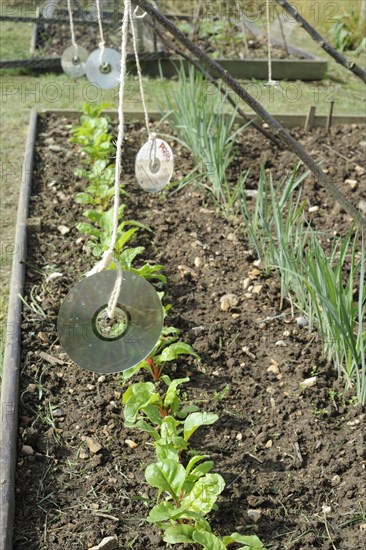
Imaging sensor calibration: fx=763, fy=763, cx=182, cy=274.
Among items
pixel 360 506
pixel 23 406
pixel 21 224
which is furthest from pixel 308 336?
pixel 21 224

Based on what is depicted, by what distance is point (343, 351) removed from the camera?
278 centimetres

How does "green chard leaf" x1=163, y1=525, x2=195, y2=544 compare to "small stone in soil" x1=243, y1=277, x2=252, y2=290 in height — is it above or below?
above

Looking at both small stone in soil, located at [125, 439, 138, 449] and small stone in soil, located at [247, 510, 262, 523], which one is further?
small stone in soil, located at [125, 439, 138, 449]

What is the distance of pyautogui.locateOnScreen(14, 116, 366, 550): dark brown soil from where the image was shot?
89.9 inches

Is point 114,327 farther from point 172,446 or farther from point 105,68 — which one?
point 105,68

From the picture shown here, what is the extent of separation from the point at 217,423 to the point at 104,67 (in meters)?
2.15

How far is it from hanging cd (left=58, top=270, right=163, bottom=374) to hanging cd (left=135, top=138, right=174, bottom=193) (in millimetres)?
1153

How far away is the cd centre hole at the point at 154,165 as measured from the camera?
10.2ft

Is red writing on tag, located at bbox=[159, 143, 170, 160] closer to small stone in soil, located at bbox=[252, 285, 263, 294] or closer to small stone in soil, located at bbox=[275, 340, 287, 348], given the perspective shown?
small stone in soil, located at bbox=[252, 285, 263, 294]

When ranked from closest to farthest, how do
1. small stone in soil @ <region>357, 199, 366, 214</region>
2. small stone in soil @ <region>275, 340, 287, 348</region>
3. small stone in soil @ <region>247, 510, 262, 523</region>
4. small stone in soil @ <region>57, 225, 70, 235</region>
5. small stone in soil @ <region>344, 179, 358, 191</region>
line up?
small stone in soil @ <region>247, 510, 262, 523</region> → small stone in soil @ <region>275, 340, 287, 348</region> → small stone in soil @ <region>57, 225, 70, 235</region> → small stone in soil @ <region>357, 199, 366, 214</region> → small stone in soil @ <region>344, 179, 358, 191</region>

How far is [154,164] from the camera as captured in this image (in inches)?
124

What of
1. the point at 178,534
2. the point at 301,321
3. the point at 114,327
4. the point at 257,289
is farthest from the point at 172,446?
the point at 257,289

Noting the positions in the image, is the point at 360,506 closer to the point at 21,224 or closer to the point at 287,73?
the point at 21,224

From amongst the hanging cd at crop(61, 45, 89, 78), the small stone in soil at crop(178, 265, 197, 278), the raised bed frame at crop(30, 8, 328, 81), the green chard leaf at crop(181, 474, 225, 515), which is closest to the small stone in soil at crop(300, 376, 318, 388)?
the green chard leaf at crop(181, 474, 225, 515)
